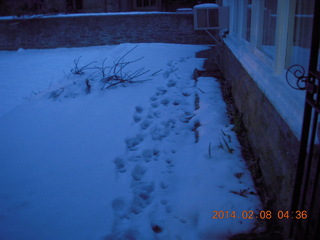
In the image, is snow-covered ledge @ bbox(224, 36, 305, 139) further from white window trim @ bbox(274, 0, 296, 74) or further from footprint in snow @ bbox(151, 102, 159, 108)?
footprint in snow @ bbox(151, 102, 159, 108)

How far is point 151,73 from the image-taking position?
6676mm

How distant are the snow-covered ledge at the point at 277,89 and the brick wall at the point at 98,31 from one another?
9.60 metres

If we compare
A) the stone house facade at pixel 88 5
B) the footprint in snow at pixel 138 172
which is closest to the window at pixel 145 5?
the stone house facade at pixel 88 5

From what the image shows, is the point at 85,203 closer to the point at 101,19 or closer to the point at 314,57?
the point at 314,57

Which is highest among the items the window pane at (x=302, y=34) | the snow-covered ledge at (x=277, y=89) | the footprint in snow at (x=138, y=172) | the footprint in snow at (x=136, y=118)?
the window pane at (x=302, y=34)

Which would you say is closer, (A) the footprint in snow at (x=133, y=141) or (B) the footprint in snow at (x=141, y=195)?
(B) the footprint in snow at (x=141, y=195)

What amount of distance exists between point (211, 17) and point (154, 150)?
14.0 feet

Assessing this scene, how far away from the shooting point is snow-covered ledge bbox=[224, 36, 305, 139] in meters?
2.05

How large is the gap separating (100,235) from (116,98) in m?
3.18

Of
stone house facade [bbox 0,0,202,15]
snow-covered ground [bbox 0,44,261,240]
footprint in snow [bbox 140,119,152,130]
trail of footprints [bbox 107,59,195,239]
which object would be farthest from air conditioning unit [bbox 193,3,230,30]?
stone house facade [bbox 0,0,202,15]

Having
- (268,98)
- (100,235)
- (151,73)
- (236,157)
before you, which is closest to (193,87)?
(151,73)

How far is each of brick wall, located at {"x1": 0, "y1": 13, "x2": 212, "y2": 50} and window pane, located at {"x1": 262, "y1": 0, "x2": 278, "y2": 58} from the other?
9.64m

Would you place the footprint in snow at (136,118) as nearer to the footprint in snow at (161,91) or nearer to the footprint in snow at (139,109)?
the footprint in snow at (139,109)

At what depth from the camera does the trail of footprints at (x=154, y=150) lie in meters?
2.76
